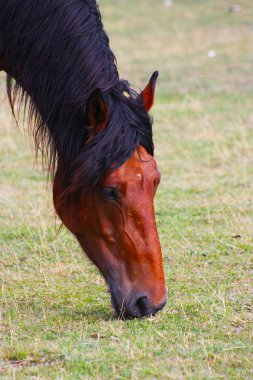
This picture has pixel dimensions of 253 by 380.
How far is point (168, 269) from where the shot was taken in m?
6.90

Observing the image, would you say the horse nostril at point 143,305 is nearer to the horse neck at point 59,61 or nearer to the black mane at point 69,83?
the black mane at point 69,83

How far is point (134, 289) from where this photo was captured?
16.8ft

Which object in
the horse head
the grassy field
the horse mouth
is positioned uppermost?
the horse head

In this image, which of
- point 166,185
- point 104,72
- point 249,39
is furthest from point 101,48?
point 249,39

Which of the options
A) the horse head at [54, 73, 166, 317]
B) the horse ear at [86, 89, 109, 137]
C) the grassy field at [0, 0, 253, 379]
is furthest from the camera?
the horse head at [54, 73, 166, 317]

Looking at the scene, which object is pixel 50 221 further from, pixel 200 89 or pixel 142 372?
pixel 200 89

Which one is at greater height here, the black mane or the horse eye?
the black mane

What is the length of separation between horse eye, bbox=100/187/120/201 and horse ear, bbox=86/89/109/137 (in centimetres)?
34

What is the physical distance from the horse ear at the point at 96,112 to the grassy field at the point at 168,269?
89cm

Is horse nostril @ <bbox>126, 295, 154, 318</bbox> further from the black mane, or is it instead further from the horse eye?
the black mane

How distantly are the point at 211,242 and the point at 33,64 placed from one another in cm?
294

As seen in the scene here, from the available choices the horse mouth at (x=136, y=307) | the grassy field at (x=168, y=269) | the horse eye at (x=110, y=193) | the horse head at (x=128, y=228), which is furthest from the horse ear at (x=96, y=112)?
the horse mouth at (x=136, y=307)

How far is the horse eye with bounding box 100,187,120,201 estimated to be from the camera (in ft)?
16.8

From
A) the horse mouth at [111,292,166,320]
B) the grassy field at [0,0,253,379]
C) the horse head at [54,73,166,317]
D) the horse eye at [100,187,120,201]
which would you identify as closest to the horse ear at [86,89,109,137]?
the horse head at [54,73,166,317]
